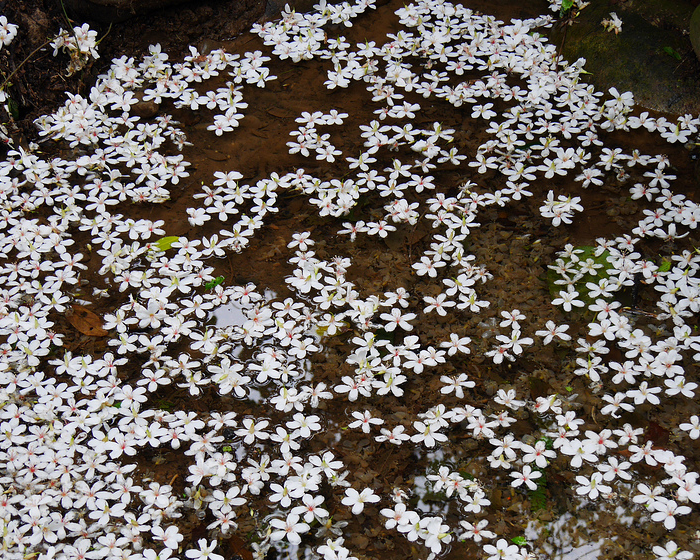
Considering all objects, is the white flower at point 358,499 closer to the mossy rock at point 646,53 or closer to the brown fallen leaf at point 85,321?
the brown fallen leaf at point 85,321

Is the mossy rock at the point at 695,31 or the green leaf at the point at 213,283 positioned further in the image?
the mossy rock at the point at 695,31

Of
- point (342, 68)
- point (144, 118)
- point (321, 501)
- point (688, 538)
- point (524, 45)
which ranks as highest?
point (524, 45)

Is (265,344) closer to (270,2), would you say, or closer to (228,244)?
(228,244)

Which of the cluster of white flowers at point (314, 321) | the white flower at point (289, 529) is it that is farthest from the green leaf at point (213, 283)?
the white flower at point (289, 529)

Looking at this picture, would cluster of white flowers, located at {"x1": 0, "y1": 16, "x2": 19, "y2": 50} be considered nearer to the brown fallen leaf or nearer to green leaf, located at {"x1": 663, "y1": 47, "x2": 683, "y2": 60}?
the brown fallen leaf

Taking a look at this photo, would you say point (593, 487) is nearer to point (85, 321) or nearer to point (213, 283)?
point (213, 283)

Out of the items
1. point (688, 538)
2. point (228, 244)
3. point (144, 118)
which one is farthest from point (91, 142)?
point (688, 538)
